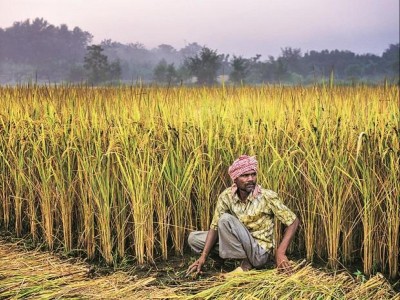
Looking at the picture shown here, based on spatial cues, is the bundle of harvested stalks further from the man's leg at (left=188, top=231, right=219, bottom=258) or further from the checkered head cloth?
the checkered head cloth

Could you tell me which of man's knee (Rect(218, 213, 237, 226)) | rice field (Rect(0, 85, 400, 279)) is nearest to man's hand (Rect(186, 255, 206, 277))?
man's knee (Rect(218, 213, 237, 226))

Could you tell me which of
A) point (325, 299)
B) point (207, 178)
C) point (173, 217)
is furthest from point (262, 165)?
point (325, 299)

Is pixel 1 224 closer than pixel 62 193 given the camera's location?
No

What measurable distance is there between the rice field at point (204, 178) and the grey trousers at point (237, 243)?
393 millimetres

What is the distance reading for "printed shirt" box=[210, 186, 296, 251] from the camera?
319 centimetres

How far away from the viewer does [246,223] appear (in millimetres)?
3291

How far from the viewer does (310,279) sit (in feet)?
10.1

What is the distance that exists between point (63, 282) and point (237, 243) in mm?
1076

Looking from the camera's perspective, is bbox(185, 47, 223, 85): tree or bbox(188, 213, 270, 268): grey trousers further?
bbox(185, 47, 223, 85): tree

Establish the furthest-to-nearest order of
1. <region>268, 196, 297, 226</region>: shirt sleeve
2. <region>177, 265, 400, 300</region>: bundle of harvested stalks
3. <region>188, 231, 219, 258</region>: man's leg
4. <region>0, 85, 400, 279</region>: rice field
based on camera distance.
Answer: <region>188, 231, 219, 258</region>: man's leg, <region>0, 85, 400, 279</region>: rice field, <region>268, 196, 297, 226</region>: shirt sleeve, <region>177, 265, 400, 300</region>: bundle of harvested stalks

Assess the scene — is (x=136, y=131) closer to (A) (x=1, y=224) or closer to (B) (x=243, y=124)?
(B) (x=243, y=124)

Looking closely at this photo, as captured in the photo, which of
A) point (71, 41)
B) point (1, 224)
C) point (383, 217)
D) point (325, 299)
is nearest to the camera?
point (325, 299)

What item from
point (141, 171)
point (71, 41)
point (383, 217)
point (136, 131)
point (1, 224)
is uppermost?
point (71, 41)

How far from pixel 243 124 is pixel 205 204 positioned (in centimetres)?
64
